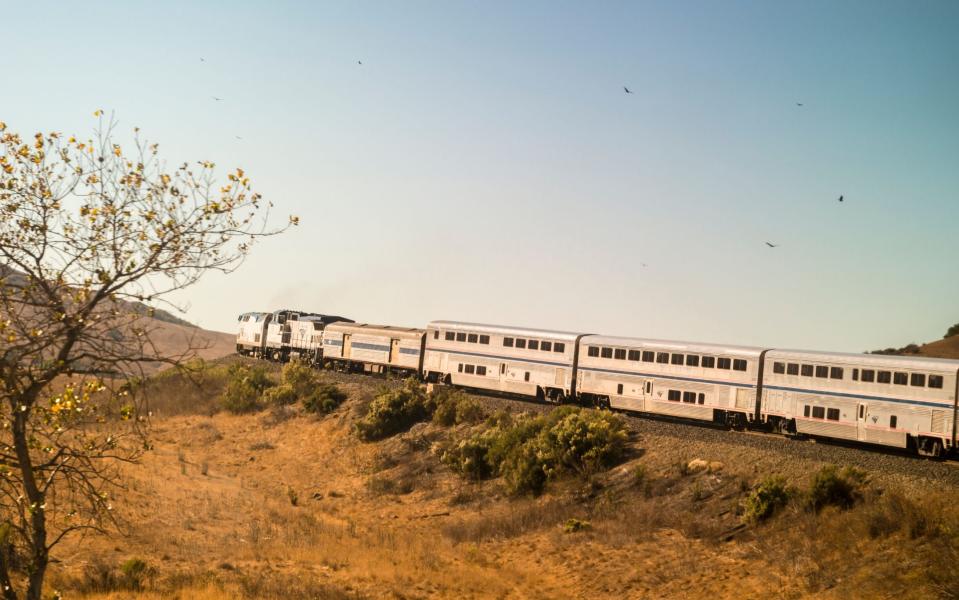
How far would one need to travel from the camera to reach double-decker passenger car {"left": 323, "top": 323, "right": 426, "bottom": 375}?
4459 cm

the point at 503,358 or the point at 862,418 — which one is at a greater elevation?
the point at 503,358

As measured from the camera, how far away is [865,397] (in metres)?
26.4

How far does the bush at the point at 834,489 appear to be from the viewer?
19797 millimetres

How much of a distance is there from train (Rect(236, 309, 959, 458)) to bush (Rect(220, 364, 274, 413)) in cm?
900

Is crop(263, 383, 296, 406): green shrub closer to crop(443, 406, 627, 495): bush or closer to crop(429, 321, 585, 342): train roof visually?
crop(429, 321, 585, 342): train roof

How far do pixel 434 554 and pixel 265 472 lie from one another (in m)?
17.6

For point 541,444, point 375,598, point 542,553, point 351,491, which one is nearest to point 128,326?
point 375,598

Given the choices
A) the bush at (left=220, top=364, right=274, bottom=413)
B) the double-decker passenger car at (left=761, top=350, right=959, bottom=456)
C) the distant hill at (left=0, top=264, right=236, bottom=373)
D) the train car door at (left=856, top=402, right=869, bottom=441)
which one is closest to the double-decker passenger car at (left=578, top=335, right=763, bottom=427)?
the double-decker passenger car at (left=761, top=350, right=959, bottom=456)

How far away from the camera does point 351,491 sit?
32.4 m

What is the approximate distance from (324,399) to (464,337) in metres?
10.3

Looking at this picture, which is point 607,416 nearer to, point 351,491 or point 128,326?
point 351,491

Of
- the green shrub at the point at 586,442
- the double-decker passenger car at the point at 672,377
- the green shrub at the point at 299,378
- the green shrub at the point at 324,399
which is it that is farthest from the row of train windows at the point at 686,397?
the green shrub at the point at 299,378

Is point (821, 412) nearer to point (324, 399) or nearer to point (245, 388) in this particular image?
point (324, 399)

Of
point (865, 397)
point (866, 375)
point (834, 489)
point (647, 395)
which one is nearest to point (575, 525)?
point (834, 489)
